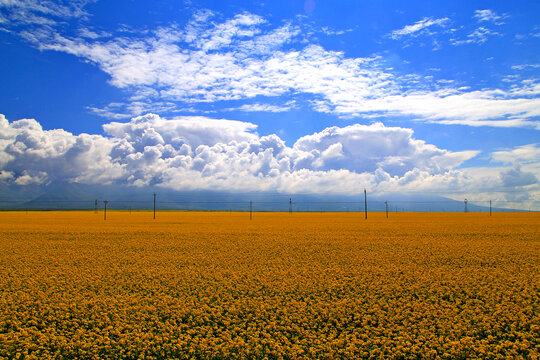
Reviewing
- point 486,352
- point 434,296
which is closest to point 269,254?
point 434,296

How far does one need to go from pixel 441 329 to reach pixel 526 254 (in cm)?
1374

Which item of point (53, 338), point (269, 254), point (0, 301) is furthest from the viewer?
point (269, 254)

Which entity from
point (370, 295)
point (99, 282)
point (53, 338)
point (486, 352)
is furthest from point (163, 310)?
point (486, 352)

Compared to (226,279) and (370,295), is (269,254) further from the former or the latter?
(370,295)

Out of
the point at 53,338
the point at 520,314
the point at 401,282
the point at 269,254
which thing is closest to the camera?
the point at 53,338

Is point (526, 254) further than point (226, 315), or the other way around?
point (526, 254)

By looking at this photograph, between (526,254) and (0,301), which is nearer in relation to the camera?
(0,301)

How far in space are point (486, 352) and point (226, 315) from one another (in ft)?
17.8

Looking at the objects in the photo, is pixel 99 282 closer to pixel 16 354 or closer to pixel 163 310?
pixel 163 310

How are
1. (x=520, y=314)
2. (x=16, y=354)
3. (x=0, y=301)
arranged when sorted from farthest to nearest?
(x=0, y=301) → (x=520, y=314) → (x=16, y=354)

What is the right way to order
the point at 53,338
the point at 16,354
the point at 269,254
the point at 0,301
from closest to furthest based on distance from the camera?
the point at 16,354, the point at 53,338, the point at 0,301, the point at 269,254

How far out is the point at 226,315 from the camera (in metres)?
8.99

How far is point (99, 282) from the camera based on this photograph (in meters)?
12.3

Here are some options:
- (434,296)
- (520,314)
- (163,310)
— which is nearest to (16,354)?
(163,310)
